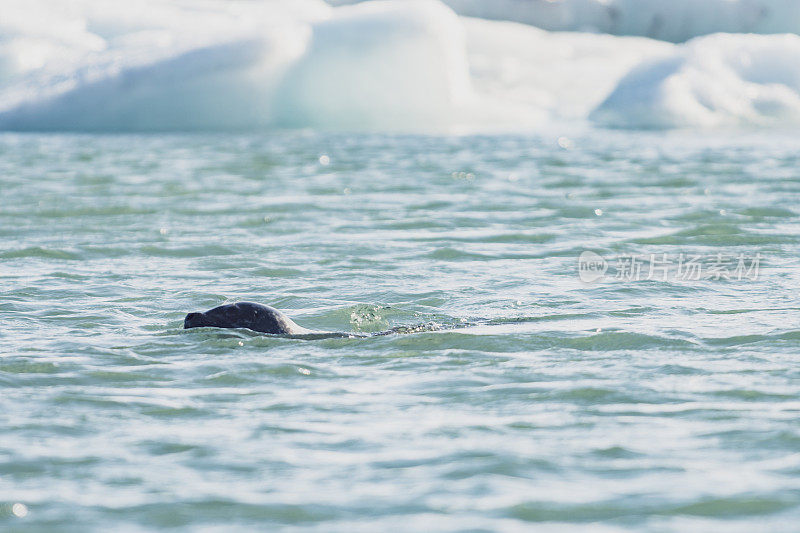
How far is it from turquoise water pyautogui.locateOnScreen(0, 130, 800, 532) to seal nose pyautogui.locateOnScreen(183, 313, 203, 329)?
128 millimetres

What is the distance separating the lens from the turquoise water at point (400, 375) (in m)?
4.42

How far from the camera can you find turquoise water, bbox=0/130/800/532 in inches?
174

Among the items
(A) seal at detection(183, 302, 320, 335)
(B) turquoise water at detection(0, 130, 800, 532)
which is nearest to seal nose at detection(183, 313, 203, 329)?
(A) seal at detection(183, 302, 320, 335)

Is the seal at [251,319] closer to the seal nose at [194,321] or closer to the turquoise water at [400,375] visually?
the seal nose at [194,321]

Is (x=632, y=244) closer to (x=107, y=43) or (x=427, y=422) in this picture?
(x=427, y=422)

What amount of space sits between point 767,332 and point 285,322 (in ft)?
9.51

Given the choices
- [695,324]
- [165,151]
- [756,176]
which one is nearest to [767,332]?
[695,324]

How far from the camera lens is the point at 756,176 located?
57.4 ft

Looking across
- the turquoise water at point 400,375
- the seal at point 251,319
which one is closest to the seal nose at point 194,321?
the seal at point 251,319

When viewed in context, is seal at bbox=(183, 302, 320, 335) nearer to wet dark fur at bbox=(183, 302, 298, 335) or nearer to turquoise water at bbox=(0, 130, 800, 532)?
wet dark fur at bbox=(183, 302, 298, 335)

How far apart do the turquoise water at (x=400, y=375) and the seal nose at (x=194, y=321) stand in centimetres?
13

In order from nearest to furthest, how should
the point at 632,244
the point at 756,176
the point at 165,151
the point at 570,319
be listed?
1. the point at 570,319
2. the point at 632,244
3. the point at 756,176
4. the point at 165,151

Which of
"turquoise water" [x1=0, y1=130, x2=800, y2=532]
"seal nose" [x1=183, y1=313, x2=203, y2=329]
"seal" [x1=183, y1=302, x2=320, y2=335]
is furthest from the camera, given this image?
"seal nose" [x1=183, y1=313, x2=203, y2=329]

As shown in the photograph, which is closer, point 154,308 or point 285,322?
point 285,322
